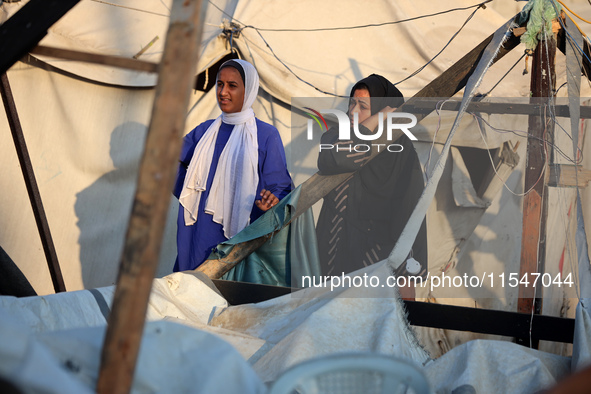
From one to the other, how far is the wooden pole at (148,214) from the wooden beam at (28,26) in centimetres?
63

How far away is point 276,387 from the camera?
2.87 ft

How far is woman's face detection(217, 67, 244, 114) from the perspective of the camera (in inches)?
127

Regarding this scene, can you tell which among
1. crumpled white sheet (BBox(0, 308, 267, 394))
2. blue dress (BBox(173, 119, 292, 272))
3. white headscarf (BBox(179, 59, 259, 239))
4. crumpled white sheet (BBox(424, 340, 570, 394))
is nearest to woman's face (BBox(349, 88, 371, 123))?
blue dress (BBox(173, 119, 292, 272))

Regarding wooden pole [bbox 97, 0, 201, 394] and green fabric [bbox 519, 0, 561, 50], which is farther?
green fabric [bbox 519, 0, 561, 50]

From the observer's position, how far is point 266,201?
281 centimetres

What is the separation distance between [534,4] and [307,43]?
6.97ft

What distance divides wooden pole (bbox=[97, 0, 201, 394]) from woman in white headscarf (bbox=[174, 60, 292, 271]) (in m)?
2.00

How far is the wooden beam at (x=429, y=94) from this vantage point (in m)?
2.67

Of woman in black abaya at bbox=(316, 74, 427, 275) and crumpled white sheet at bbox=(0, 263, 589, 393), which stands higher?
woman in black abaya at bbox=(316, 74, 427, 275)

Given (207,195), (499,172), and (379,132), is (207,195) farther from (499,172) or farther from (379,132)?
(499,172)

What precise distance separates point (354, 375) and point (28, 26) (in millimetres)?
1112

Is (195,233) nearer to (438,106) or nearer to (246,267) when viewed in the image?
(246,267)

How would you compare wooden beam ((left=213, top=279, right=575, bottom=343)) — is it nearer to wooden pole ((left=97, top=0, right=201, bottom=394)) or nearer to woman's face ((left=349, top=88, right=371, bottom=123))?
woman's face ((left=349, top=88, right=371, bottom=123))

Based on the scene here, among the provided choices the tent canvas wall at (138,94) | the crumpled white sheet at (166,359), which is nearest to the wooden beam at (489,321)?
the crumpled white sheet at (166,359)
